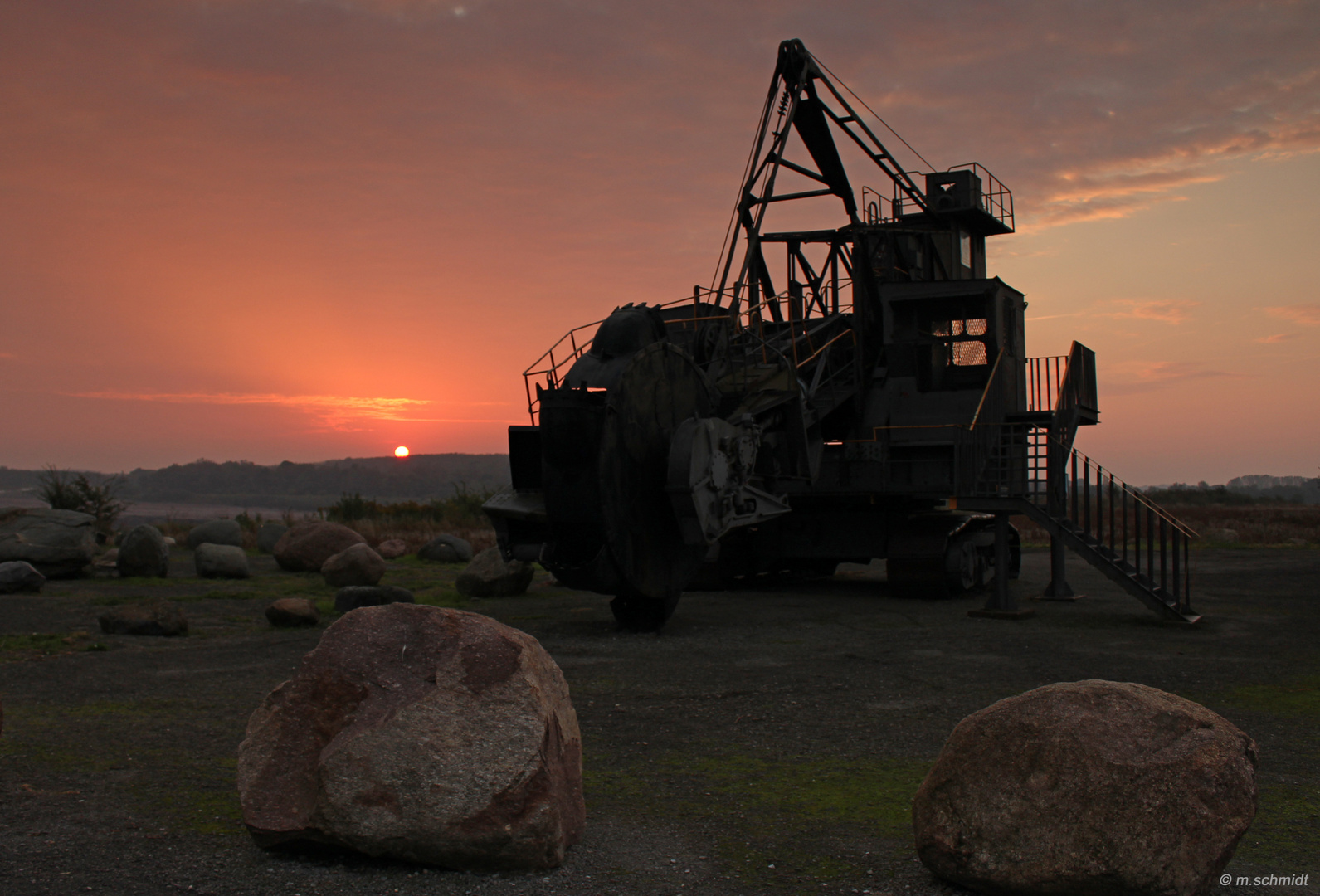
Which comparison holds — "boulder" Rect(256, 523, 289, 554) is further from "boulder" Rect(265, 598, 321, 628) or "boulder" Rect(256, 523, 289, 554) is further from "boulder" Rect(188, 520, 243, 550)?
"boulder" Rect(265, 598, 321, 628)

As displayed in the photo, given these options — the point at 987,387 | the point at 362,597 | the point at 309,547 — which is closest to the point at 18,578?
the point at 309,547

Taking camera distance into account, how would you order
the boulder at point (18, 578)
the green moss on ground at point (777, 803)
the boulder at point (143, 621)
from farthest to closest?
the boulder at point (18, 578) → the boulder at point (143, 621) → the green moss on ground at point (777, 803)

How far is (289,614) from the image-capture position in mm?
14062

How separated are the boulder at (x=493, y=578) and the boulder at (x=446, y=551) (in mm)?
7037

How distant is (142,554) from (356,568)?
4530 mm

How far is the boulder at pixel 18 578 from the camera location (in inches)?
661

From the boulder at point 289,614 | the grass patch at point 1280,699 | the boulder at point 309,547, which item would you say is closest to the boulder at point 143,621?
the boulder at point 289,614

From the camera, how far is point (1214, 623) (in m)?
14.7

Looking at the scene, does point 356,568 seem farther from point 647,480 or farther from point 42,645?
point 647,480

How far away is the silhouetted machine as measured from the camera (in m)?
12.0

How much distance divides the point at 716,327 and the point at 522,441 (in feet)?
12.1

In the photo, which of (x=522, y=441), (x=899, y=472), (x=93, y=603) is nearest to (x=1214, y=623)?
(x=899, y=472)

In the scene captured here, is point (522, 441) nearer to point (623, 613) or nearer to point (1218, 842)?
point (623, 613)

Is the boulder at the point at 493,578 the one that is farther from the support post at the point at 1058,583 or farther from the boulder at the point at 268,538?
the boulder at the point at 268,538
